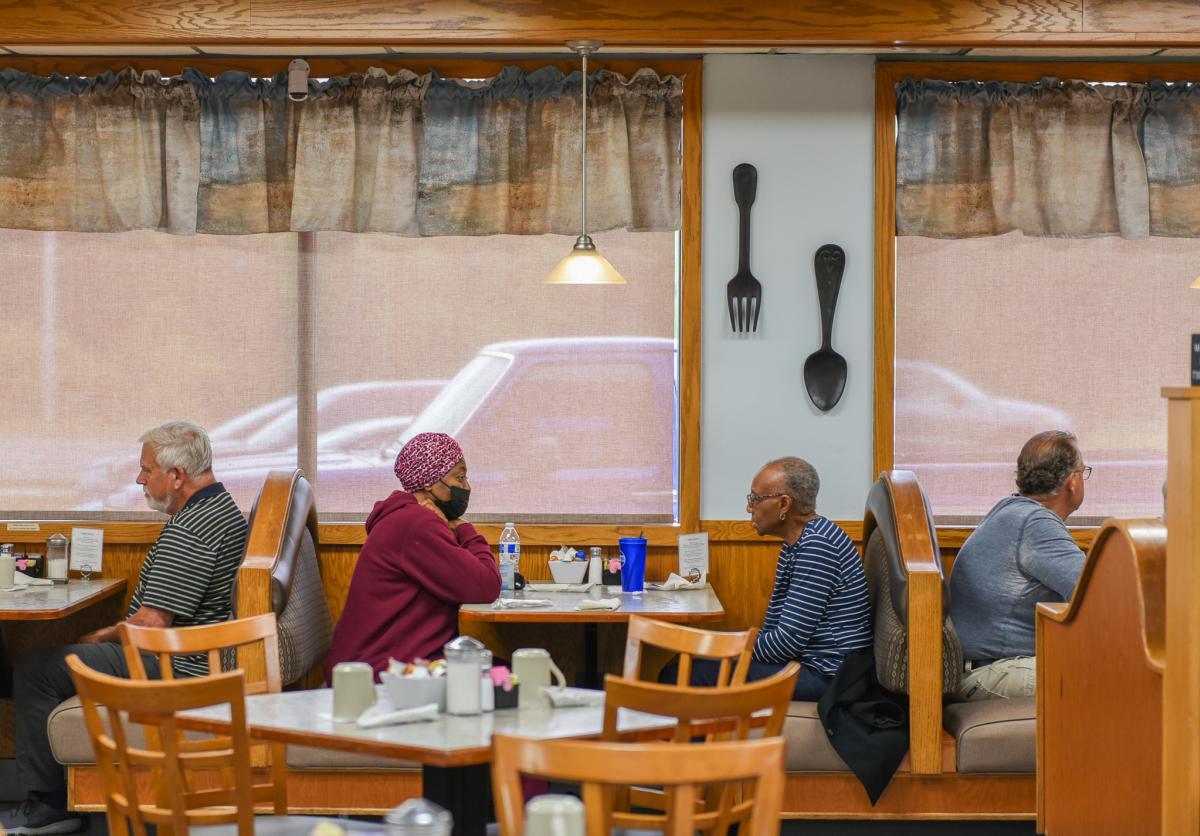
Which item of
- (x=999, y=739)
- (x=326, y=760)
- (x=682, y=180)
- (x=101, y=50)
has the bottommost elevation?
(x=326, y=760)

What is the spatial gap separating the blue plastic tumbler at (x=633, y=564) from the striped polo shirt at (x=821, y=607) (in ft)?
2.33

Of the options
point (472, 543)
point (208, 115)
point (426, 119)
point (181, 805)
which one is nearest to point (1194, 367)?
point (181, 805)

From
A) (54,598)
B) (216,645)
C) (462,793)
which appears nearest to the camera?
(462,793)

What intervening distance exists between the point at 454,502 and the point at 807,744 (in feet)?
4.40

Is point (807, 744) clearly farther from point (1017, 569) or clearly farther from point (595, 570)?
point (595, 570)

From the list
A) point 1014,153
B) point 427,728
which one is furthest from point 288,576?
point 1014,153

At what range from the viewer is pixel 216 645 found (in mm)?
3430

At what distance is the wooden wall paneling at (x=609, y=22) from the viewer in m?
4.85

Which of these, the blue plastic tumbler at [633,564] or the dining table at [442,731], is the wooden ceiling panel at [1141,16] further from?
the dining table at [442,731]

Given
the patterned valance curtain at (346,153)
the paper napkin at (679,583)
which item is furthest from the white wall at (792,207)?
the paper napkin at (679,583)

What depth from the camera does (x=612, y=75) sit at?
5.40 meters

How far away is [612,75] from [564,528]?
1.72 m

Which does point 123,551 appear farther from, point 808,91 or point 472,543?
point 808,91

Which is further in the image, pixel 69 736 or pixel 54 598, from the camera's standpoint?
pixel 54 598
